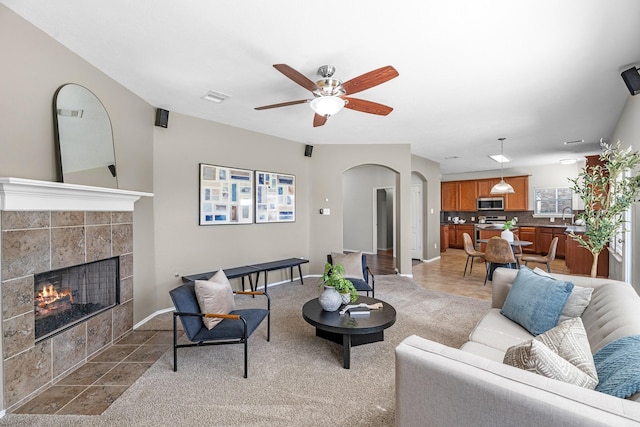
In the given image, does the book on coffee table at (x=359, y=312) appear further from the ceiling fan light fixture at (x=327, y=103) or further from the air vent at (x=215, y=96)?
the air vent at (x=215, y=96)

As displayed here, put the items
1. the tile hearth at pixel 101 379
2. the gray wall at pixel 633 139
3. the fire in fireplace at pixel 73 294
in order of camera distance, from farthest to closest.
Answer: the gray wall at pixel 633 139 → the fire in fireplace at pixel 73 294 → the tile hearth at pixel 101 379

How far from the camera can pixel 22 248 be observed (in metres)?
2.06

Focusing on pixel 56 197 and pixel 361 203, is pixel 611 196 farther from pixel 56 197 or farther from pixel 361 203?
pixel 361 203

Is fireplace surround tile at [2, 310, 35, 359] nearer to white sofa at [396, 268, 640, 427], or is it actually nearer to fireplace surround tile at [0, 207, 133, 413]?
fireplace surround tile at [0, 207, 133, 413]

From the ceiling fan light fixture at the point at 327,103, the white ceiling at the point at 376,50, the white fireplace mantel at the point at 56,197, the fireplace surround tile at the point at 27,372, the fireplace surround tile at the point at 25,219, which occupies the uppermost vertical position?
the white ceiling at the point at 376,50

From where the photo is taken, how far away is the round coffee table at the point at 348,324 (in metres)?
2.45

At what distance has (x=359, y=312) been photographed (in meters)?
2.75

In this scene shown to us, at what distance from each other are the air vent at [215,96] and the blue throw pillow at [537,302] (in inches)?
137

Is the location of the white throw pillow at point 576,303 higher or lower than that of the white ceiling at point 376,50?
lower

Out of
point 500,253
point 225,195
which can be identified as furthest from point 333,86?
point 500,253

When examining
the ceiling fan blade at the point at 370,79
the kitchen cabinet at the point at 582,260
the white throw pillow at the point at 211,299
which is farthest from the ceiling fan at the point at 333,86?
the kitchen cabinet at the point at 582,260

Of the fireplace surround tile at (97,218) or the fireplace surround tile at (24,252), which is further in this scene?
the fireplace surround tile at (97,218)

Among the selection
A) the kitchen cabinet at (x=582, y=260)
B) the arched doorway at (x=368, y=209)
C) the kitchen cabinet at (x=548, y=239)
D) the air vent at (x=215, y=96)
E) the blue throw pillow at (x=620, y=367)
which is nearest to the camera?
the blue throw pillow at (x=620, y=367)

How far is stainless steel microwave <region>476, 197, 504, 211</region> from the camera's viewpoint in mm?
8789
